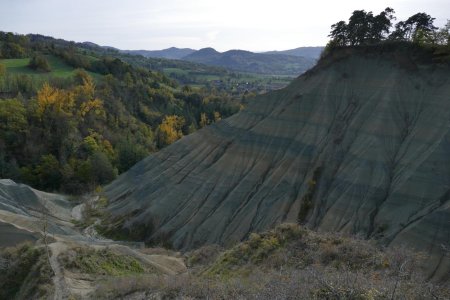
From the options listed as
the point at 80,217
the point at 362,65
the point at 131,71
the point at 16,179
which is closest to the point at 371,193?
the point at 362,65

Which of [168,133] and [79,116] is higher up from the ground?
[79,116]

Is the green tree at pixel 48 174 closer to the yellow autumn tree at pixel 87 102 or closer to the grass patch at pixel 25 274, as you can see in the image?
the yellow autumn tree at pixel 87 102

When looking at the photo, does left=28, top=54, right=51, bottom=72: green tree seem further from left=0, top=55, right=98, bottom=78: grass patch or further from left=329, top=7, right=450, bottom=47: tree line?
left=329, top=7, right=450, bottom=47: tree line

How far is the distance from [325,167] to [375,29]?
19.6 m

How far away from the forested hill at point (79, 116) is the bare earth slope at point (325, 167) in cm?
1977

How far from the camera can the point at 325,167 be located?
129 feet

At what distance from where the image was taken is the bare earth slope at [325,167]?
31891mm

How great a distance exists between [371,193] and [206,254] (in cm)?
1460

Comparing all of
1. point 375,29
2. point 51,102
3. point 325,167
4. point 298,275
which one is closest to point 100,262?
point 298,275

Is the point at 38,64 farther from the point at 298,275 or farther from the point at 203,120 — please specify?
the point at 298,275

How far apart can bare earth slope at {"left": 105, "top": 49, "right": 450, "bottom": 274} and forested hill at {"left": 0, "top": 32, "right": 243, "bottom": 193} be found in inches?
778

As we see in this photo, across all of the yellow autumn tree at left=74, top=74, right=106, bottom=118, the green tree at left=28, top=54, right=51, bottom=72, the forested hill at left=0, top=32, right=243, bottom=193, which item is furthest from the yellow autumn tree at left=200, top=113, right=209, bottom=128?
the green tree at left=28, top=54, right=51, bottom=72

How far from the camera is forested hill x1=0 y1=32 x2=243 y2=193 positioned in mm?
67125

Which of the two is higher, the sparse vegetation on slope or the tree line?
the tree line
